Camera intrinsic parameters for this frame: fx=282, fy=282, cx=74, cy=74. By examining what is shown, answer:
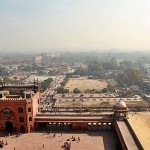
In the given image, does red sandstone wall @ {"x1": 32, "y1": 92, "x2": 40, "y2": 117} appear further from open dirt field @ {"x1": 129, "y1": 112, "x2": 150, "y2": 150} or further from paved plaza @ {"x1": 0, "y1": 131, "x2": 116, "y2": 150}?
open dirt field @ {"x1": 129, "y1": 112, "x2": 150, "y2": 150}

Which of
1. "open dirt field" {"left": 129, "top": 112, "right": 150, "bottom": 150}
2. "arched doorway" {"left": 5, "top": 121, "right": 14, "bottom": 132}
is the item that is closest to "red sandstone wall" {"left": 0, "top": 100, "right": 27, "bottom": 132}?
"arched doorway" {"left": 5, "top": 121, "right": 14, "bottom": 132}

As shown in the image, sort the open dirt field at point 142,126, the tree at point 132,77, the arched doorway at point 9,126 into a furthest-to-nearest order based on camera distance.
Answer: the tree at point 132,77
the arched doorway at point 9,126
the open dirt field at point 142,126

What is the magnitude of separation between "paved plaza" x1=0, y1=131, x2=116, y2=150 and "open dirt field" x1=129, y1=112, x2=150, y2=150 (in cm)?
502

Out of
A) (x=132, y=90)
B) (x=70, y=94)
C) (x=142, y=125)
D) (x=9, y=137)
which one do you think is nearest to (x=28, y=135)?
(x=9, y=137)

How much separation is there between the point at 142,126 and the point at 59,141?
1826 centimetres

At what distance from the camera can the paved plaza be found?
36.0 metres

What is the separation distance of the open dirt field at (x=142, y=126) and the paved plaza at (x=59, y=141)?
16.5ft

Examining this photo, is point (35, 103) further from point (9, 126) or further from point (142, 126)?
point (142, 126)

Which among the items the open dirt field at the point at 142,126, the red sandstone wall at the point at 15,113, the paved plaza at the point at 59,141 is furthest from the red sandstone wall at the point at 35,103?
the open dirt field at the point at 142,126

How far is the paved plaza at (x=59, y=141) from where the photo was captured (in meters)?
36.0

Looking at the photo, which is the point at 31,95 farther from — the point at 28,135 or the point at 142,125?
the point at 142,125

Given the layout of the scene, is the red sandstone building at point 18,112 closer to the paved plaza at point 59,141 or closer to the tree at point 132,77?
the paved plaza at point 59,141

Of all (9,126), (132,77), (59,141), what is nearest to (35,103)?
(9,126)

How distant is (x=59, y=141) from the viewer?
38.1 metres
